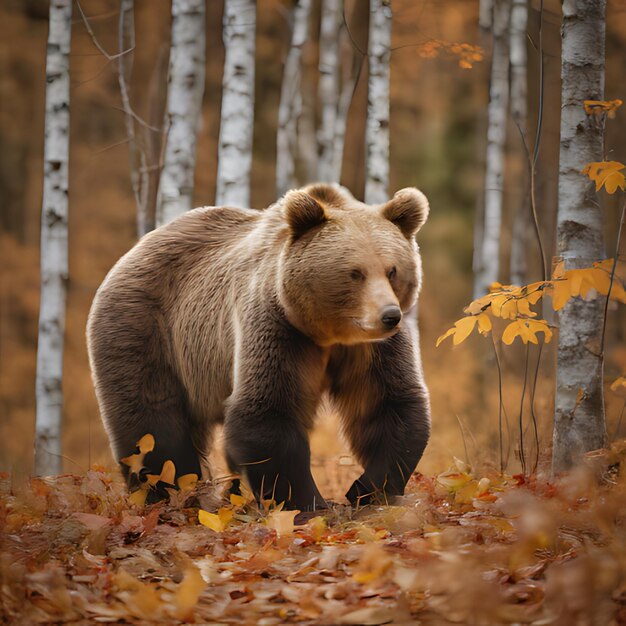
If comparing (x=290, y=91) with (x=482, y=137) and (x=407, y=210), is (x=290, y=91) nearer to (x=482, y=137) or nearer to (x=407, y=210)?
(x=482, y=137)

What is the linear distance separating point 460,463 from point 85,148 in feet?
36.9

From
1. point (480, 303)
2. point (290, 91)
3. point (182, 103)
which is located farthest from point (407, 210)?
point (290, 91)

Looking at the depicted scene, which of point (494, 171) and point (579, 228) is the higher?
point (494, 171)

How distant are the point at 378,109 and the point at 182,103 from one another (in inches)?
72.9

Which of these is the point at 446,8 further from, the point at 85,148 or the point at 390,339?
the point at 390,339

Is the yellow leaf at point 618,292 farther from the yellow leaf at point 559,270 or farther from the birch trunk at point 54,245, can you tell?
the birch trunk at point 54,245

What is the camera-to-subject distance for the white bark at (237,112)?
6957mm

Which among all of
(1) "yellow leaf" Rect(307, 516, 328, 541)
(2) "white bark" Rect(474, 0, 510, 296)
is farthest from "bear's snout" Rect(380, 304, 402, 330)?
(2) "white bark" Rect(474, 0, 510, 296)

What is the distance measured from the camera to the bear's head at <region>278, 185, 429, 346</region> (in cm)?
392

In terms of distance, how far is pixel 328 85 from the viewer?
10.5 m

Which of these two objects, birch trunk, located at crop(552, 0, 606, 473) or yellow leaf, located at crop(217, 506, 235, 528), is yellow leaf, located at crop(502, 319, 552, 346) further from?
yellow leaf, located at crop(217, 506, 235, 528)

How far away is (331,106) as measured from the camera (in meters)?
10.5

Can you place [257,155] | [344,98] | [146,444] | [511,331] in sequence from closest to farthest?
[511,331], [146,444], [344,98], [257,155]

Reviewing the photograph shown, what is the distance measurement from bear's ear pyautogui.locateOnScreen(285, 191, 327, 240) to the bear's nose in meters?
0.72
